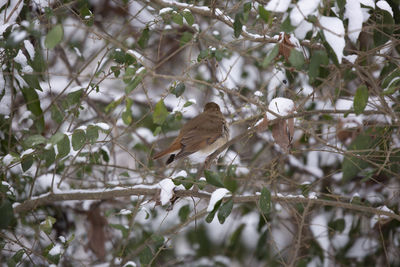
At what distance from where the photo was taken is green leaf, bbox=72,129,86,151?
295 centimetres

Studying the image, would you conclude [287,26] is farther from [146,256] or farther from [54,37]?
[146,256]

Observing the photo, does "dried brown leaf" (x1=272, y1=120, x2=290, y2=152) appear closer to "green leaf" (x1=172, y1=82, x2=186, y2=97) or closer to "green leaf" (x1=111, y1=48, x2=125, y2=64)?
"green leaf" (x1=172, y1=82, x2=186, y2=97)

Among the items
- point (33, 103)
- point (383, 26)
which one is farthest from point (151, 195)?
point (383, 26)

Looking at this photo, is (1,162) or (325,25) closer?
(325,25)

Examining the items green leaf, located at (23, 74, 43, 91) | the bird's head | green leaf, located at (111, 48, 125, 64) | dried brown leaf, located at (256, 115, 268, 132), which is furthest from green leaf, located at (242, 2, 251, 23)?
the bird's head

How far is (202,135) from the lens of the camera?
4.48m

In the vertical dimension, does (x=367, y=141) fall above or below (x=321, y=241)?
above

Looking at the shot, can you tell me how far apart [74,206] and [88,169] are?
0.48 meters

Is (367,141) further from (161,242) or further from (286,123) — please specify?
(161,242)

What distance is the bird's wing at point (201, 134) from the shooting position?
4257 millimetres

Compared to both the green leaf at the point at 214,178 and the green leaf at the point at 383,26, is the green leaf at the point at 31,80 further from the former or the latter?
the green leaf at the point at 383,26

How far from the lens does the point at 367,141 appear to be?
3699 millimetres

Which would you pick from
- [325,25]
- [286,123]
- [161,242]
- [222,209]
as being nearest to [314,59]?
[325,25]

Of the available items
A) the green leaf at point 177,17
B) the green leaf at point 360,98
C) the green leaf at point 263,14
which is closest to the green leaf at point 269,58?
the green leaf at point 263,14
